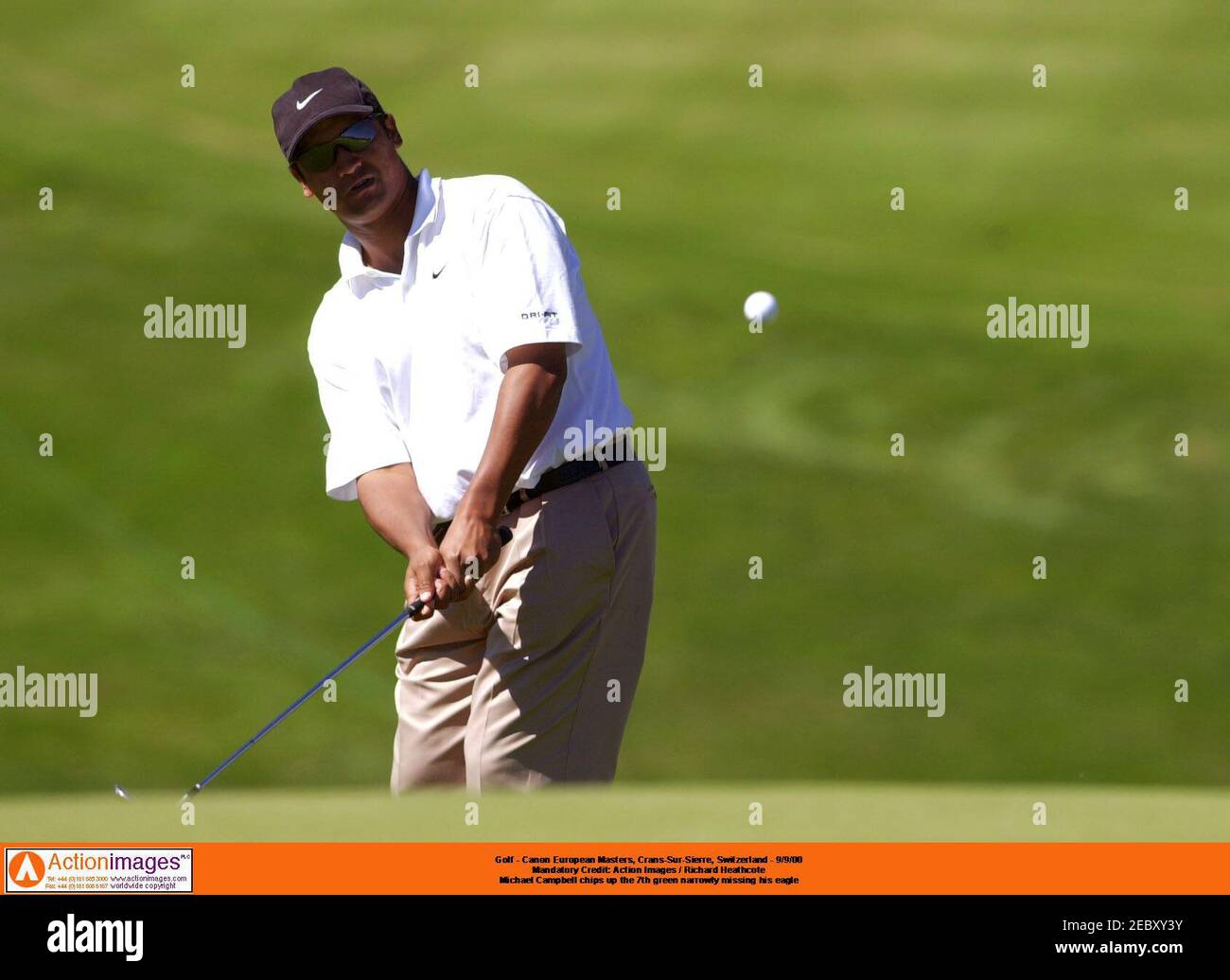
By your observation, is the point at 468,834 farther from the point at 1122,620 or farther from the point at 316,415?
the point at 316,415

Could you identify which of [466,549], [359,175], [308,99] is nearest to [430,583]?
[466,549]

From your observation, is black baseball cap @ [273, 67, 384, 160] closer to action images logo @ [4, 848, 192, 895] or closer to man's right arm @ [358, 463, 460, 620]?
man's right arm @ [358, 463, 460, 620]

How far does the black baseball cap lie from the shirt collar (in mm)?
152

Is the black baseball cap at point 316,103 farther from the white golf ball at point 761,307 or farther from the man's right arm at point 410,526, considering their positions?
the white golf ball at point 761,307

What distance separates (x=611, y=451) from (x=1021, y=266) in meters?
8.32

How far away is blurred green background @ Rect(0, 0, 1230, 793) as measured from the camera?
29.3 feet

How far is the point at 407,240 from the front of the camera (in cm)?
337

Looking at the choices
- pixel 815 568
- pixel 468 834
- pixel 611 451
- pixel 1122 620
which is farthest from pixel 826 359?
pixel 468 834

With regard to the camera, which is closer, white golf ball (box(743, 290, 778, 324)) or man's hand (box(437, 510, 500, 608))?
man's hand (box(437, 510, 500, 608))

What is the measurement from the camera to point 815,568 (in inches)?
382

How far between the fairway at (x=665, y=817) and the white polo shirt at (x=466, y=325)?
631 millimetres

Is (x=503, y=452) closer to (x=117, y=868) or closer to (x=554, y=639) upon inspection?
(x=554, y=639)

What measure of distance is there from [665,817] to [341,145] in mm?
1217
